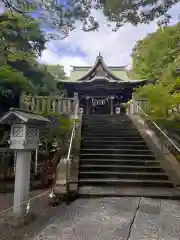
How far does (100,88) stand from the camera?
20.7 m

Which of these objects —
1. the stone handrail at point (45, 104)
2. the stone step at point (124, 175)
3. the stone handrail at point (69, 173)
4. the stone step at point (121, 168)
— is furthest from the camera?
the stone handrail at point (45, 104)

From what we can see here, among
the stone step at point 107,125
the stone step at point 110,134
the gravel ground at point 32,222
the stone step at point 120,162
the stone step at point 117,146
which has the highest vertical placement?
the stone step at point 107,125

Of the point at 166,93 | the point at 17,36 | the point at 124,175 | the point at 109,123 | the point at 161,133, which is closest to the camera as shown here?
the point at 124,175

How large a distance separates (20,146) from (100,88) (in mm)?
16657

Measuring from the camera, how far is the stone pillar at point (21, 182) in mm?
4416

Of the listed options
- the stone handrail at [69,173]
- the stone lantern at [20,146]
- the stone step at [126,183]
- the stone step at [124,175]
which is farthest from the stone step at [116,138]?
the stone lantern at [20,146]

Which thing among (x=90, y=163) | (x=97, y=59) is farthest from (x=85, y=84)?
(x=90, y=163)

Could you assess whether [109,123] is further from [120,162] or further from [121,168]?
[121,168]

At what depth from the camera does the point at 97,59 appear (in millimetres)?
22828

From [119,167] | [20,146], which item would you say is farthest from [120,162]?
[20,146]

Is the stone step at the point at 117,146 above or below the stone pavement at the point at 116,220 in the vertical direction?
above

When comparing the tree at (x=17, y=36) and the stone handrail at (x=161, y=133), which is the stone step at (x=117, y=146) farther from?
the tree at (x=17, y=36)

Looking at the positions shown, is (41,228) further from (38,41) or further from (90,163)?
(38,41)

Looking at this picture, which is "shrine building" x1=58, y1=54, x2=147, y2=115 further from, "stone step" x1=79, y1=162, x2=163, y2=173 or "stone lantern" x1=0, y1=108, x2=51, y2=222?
"stone lantern" x1=0, y1=108, x2=51, y2=222
